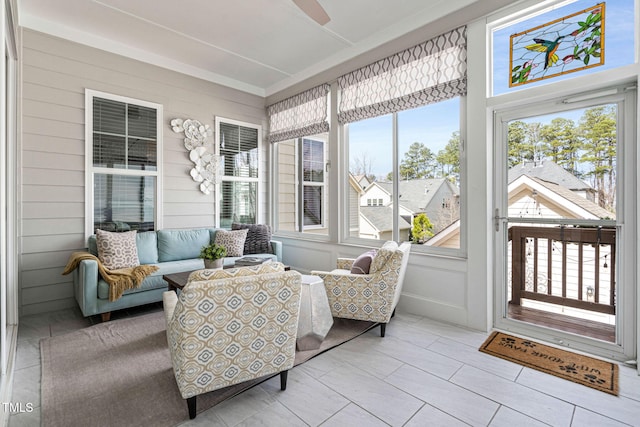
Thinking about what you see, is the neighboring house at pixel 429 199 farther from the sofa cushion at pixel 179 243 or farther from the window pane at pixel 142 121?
the window pane at pixel 142 121

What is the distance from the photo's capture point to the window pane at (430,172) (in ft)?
10.7

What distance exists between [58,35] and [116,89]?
2.37 feet

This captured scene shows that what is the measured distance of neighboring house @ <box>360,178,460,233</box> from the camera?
10.8 feet

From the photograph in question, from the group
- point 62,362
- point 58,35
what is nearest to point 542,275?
point 62,362

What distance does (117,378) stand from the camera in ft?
7.13

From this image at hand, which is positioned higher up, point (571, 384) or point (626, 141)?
point (626, 141)

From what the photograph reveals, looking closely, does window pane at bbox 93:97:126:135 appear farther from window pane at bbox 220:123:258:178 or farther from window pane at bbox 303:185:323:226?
window pane at bbox 303:185:323:226

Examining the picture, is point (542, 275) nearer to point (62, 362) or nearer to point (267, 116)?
point (62, 362)

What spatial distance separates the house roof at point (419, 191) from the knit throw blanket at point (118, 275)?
301 cm

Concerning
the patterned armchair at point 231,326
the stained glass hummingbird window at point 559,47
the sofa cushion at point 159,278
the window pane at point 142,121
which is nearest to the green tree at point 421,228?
the stained glass hummingbird window at point 559,47

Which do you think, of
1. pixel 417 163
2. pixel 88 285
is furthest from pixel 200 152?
pixel 417 163

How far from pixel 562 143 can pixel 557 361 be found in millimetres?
1806

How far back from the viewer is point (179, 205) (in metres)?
4.47

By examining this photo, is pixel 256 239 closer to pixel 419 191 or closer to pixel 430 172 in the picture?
pixel 419 191
